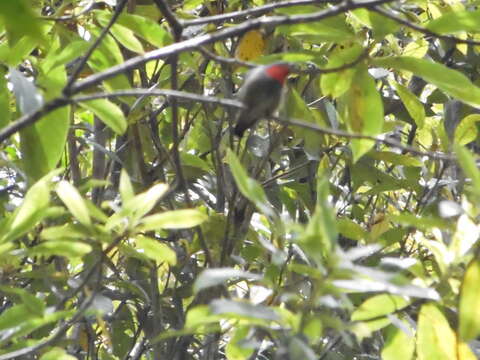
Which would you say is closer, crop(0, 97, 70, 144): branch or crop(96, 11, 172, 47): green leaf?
crop(0, 97, 70, 144): branch

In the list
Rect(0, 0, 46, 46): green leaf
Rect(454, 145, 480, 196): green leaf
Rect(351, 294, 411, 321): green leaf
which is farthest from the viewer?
Rect(351, 294, 411, 321): green leaf

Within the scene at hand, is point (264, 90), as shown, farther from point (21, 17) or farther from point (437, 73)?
point (21, 17)

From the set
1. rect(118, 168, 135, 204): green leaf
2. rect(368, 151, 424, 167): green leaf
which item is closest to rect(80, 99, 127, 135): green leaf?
rect(118, 168, 135, 204): green leaf

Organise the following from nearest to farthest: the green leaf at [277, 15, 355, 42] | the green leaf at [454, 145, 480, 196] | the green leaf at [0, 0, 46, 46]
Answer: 1. the green leaf at [0, 0, 46, 46]
2. the green leaf at [454, 145, 480, 196]
3. the green leaf at [277, 15, 355, 42]

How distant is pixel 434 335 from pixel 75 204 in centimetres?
48

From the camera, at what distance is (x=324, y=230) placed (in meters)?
0.92

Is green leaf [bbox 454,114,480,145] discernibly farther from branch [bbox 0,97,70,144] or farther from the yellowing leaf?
branch [bbox 0,97,70,144]

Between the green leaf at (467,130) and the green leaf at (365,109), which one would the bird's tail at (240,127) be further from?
the green leaf at (467,130)

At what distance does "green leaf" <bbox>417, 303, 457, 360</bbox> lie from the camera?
1.14m

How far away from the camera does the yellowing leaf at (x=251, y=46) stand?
5.78 ft

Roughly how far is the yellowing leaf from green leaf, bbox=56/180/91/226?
28.5 inches

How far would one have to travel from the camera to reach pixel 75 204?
1.09m

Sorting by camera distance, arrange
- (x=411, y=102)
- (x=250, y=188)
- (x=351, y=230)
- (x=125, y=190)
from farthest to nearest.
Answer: (x=411, y=102)
(x=351, y=230)
(x=125, y=190)
(x=250, y=188)

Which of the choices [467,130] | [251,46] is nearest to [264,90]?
[251,46]
